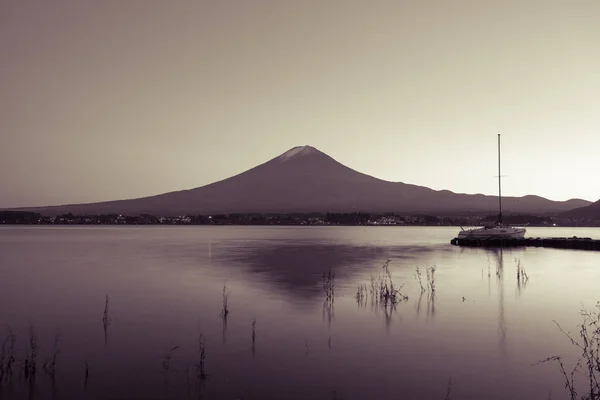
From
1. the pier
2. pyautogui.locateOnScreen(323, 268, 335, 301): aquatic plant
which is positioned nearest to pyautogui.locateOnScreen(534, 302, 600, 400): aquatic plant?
pyautogui.locateOnScreen(323, 268, 335, 301): aquatic plant

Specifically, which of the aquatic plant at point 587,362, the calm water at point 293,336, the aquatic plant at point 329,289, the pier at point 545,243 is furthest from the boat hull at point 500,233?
the aquatic plant at point 587,362

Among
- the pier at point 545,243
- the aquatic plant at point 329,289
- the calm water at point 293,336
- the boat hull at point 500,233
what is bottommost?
the calm water at point 293,336

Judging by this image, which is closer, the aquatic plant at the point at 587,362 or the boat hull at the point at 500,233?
the aquatic plant at the point at 587,362

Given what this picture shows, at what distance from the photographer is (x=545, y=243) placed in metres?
70.8

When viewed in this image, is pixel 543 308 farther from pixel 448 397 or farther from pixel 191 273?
pixel 191 273

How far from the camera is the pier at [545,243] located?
64.6m

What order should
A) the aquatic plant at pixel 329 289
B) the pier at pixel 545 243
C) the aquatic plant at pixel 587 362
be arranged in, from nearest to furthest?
the aquatic plant at pixel 587 362
the aquatic plant at pixel 329 289
the pier at pixel 545 243

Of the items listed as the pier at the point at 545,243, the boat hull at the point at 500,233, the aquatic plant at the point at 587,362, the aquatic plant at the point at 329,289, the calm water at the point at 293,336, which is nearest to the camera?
the aquatic plant at the point at 587,362

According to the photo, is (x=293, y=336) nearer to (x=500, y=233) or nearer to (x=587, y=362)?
(x=587, y=362)

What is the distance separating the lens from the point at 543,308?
934 inches

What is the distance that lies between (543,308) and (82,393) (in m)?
20.5

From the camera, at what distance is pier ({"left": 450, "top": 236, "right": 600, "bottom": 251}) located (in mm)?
64625

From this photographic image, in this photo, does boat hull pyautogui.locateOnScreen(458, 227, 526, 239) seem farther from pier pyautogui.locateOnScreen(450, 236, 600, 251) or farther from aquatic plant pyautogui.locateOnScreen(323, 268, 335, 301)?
aquatic plant pyautogui.locateOnScreen(323, 268, 335, 301)

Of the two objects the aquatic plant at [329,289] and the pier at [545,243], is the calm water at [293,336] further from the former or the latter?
the pier at [545,243]
